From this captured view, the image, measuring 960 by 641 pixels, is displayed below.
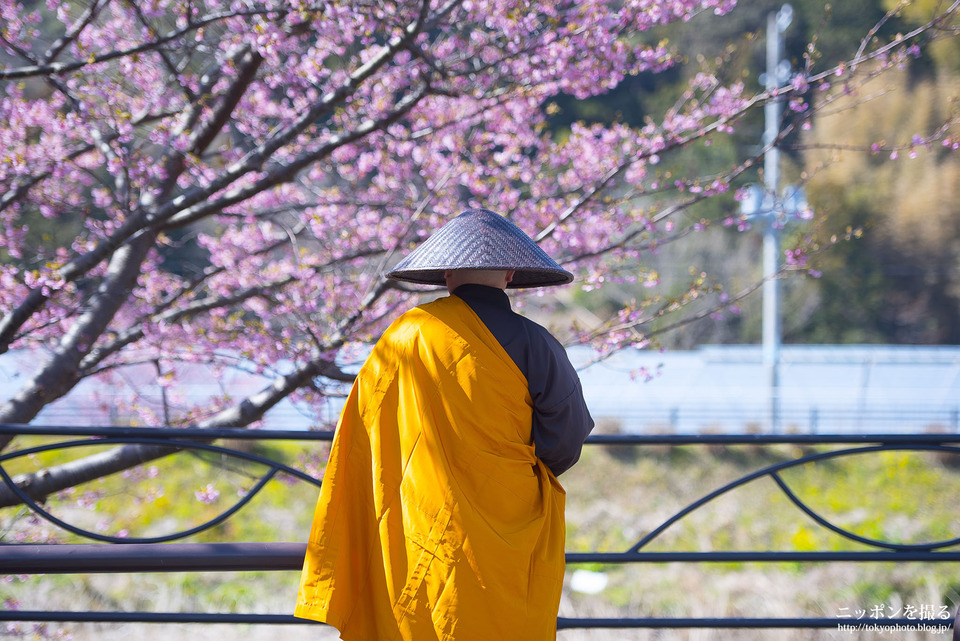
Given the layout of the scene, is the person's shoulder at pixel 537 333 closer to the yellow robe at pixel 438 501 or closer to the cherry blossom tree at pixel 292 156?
the yellow robe at pixel 438 501

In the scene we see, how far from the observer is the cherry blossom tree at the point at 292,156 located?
3.33 meters

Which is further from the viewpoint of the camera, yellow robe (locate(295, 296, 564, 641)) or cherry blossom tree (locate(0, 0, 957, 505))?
cherry blossom tree (locate(0, 0, 957, 505))

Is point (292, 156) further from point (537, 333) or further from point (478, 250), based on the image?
point (537, 333)

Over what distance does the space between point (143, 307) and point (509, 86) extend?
2583 millimetres

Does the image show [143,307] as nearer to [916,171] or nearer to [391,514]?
[391,514]

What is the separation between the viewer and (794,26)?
77.4 ft

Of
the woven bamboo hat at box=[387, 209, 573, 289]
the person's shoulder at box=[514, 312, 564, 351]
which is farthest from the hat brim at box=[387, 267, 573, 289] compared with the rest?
the person's shoulder at box=[514, 312, 564, 351]

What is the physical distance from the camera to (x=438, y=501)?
6.14 ft

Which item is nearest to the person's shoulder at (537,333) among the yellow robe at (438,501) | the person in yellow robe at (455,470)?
the person in yellow robe at (455,470)

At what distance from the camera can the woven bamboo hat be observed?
6.41ft

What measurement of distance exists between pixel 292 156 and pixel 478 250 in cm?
286

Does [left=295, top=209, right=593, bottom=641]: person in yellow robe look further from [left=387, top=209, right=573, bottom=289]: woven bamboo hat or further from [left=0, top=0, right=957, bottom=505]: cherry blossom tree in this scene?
[left=0, top=0, right=957, bottom=505]: cherry blossom tree

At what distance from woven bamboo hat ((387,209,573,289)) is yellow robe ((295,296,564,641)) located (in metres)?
0.12

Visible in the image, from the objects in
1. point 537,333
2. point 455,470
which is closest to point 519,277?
point 537,333
